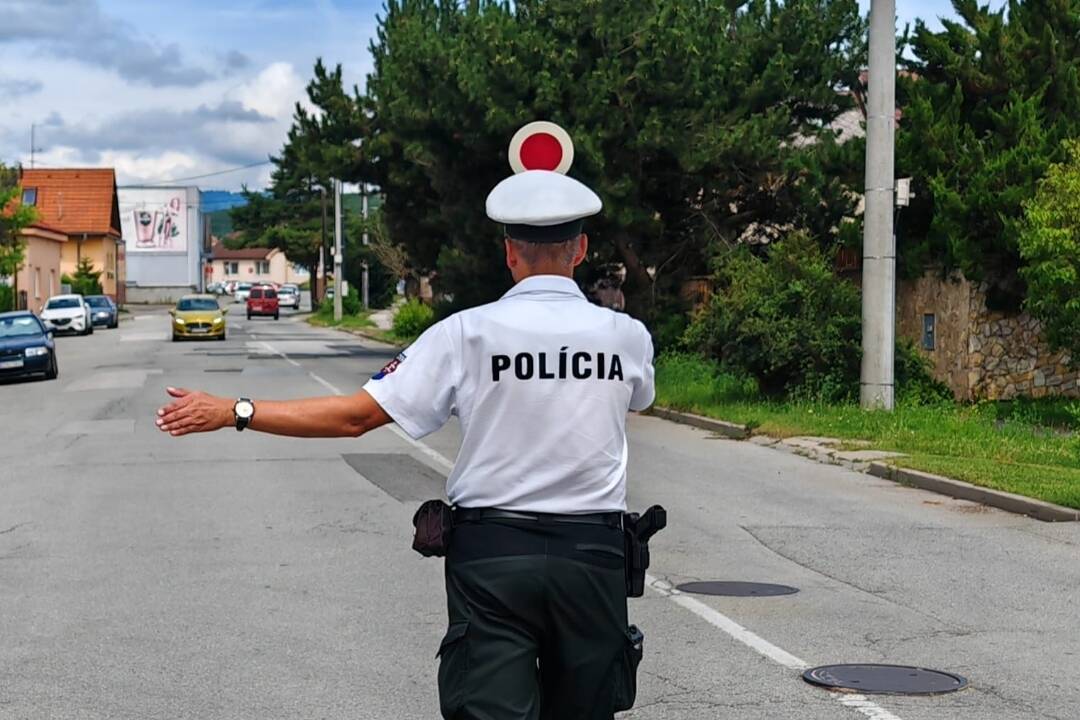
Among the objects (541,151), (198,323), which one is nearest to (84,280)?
(198,323)

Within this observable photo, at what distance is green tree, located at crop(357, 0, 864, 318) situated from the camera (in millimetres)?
27141

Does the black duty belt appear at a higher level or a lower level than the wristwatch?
lower

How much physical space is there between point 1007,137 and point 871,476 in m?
7.26

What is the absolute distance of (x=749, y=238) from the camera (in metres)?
30.3

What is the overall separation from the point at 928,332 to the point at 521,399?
64.5ft

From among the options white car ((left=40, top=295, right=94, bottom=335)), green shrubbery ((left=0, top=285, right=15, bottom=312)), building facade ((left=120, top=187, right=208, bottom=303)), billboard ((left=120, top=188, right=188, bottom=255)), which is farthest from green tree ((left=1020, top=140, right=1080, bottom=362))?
billboard ((left=120, top=188, right=188, bottom=255))

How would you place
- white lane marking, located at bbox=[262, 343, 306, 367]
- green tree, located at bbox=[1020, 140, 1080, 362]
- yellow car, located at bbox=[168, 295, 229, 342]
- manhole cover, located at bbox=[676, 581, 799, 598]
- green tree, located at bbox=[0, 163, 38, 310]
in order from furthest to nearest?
green tree, located at bbox=[0, 163, 38, 310] < yellow car, located at bbox=[168, 295, 229, 342] < white lane marking, located at bbox=[262, 343, 306, 367] < green tree, located at bbox=[1020, 140, 1080, 362] < manhole cover, located at bbox=[676, 581, 799, 598]

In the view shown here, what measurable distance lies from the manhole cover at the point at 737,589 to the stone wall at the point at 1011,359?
42.5 feet

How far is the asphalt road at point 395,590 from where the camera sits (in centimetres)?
680

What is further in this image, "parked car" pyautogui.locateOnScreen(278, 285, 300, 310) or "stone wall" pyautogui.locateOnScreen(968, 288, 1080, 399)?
"parked car" pyautogui.locateOnScreen(278, 285, 300, 310)

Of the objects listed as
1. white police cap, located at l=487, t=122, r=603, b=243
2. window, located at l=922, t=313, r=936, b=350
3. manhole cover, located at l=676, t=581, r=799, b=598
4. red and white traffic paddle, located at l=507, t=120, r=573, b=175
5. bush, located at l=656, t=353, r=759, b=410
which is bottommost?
manhole cover, located at l=676, t=581, r=799, b=598

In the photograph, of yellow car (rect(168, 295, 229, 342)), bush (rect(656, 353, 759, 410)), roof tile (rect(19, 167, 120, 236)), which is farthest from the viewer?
roof tile (rect(19, 167, 120, 236))

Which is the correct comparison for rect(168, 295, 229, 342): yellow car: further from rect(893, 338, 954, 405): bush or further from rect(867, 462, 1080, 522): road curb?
rect(867, 462, 1080, 522): road curb

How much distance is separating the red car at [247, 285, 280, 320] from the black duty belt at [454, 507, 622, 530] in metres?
82.0
